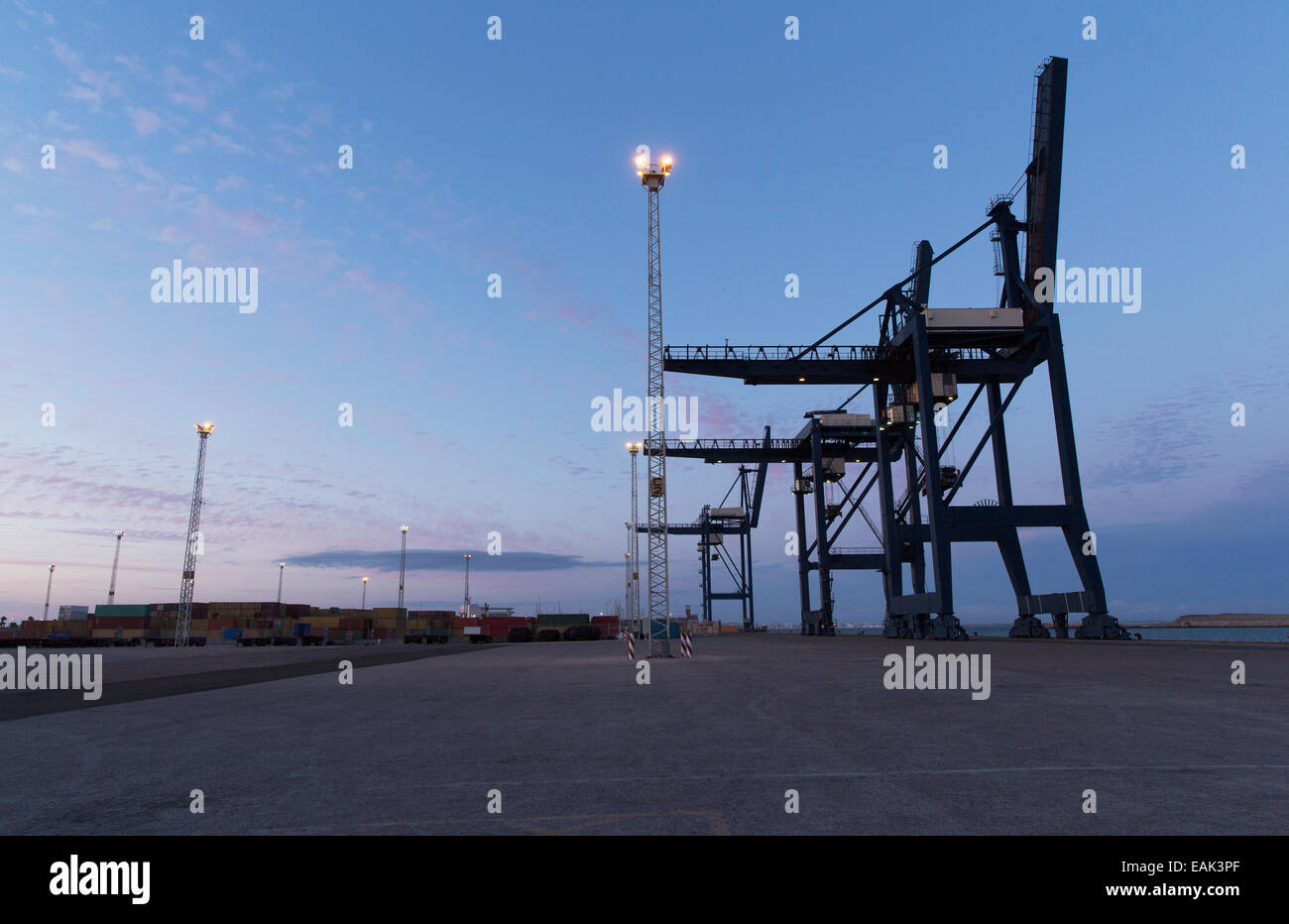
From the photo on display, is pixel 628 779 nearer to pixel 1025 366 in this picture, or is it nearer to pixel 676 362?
pixel 676 362

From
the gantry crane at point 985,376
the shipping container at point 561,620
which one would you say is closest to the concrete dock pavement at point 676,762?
the gantry crane at point 985,376

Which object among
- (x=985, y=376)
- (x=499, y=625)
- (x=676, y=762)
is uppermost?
(x=985, y=376)

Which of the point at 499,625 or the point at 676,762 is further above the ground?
the point at 676,762

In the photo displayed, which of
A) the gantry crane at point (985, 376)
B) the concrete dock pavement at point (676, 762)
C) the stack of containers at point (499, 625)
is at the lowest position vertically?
the stack of containers at point (499, 625)

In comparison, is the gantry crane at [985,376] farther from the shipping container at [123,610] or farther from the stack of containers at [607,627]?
the shipping container at [123,610]

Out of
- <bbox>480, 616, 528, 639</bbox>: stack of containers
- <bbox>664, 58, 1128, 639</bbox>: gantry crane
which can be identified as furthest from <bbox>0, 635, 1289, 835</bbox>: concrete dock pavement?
<bbox>480, 616, 528, 639</bbox>: stack of containers

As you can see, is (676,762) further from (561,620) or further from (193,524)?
(561,620)

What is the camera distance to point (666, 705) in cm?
1285

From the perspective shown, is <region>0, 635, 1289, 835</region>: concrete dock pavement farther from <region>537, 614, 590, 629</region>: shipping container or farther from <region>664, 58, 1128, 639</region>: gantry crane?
<region>537, 614, 590, 629</region>: shipping container

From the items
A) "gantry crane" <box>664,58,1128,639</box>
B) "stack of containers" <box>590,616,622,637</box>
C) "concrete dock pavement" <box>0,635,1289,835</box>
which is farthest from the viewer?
"stack of containers" <box>590,616,622,637</box>

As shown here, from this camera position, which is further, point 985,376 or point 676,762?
point 985,376

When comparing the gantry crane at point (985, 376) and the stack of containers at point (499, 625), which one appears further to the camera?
the stack of containers at point (499, 625)

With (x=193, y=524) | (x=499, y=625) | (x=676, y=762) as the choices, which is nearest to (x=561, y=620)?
(x=499, y=625)

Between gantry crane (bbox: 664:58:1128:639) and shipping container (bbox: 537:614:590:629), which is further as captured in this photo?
shipping container (bbox: 537:614:590:629)
